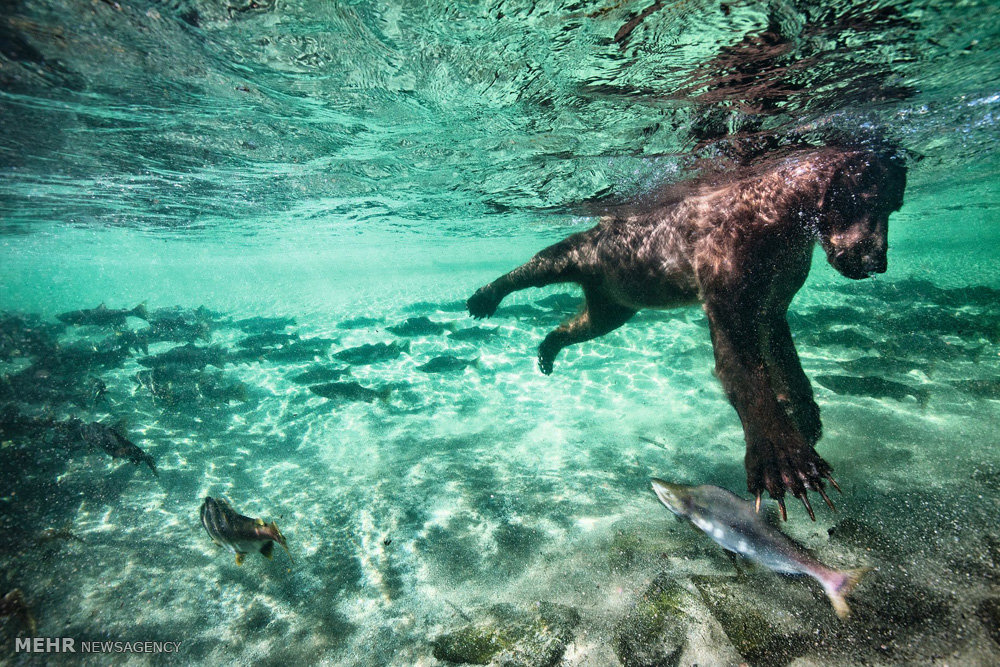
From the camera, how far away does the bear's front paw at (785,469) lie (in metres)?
2.57

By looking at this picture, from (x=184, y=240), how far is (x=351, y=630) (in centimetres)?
3018

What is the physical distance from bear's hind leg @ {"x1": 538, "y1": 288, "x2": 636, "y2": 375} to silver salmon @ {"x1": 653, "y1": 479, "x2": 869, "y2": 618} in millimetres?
3499

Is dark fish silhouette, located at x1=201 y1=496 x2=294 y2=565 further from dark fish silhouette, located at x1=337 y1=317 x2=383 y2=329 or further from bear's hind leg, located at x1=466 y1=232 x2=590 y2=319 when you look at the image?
dark fish silhouette, located at x1=337 y1=317 x2=383 y2=329

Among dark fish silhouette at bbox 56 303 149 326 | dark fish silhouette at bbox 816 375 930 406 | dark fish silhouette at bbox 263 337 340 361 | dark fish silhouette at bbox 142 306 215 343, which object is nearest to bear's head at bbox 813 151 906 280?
dark fish silhouette at bbox 816 375 930 406

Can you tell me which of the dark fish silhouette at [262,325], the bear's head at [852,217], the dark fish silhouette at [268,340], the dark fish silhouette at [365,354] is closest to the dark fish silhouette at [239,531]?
the bear's head at [852,217]

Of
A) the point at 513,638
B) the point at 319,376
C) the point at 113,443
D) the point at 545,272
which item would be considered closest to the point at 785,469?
the point at 513,638

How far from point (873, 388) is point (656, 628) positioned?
332 inches

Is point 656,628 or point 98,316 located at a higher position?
point 98,316

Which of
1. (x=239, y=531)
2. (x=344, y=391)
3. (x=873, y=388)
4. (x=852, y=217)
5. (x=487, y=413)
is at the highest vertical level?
(x=852, y=217)

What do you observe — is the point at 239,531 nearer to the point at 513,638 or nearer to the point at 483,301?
the point at 513,638

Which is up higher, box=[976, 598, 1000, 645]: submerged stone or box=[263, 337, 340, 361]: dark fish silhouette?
box=[976, 598, 1000, 645]: submerged stone

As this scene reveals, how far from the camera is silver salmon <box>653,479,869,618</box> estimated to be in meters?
2.54
